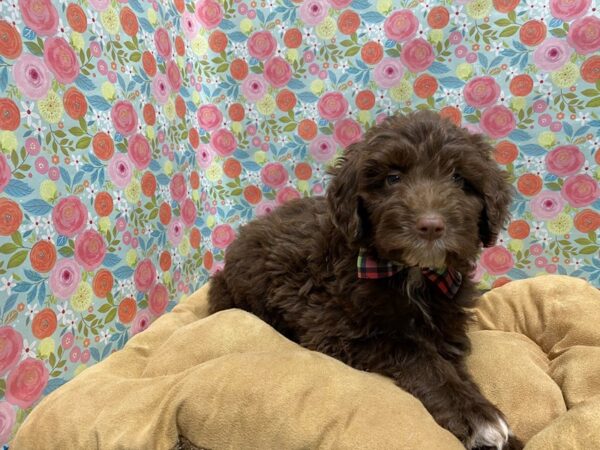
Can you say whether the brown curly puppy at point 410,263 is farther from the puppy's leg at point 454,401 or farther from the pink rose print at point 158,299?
the pink rose print at point 158,299

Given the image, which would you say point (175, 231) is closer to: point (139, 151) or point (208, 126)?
point (139, 151)

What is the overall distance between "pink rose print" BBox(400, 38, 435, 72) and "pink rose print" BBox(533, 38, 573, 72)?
74cm

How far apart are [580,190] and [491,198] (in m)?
1.84

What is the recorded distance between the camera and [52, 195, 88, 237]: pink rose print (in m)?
2.54

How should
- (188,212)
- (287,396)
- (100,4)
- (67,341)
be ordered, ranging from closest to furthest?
(287,396) < (67,341) < (100,4) < (188,212)

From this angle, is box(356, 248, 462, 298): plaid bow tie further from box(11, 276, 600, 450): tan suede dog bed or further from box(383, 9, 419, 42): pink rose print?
box(383, 9, 419, 42): pink rose print

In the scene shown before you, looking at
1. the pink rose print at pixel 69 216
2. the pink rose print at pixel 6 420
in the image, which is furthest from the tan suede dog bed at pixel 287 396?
the pink rose print at pixel 69 216

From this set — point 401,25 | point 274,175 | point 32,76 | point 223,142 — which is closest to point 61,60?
point 32,76

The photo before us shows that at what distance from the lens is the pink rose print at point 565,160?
11.2 ft

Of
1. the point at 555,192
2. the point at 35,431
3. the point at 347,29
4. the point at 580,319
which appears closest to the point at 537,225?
the point at 555,192

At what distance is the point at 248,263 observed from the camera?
283 cm

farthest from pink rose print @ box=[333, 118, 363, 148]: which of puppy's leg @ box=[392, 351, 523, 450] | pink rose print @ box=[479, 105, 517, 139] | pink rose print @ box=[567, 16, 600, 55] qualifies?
puppy's leg @ box=[392, 351, 523, 450]

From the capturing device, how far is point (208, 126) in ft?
12.8

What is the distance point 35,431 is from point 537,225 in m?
3.59
